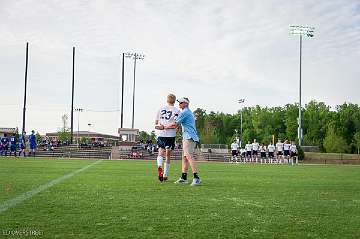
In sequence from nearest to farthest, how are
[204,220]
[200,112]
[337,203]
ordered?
[204,220] < [337,203] < [200,112]

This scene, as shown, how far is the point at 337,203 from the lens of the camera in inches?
281

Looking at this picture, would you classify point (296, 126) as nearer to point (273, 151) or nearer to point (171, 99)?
point (273, 151)

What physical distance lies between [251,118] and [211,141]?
86.4 ft

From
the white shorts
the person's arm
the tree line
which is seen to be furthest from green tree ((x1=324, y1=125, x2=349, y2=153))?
the white shorts

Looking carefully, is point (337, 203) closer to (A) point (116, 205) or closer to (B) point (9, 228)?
(A) point (116, 205)

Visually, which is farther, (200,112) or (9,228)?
(200,112)

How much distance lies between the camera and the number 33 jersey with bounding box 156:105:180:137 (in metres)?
11.3

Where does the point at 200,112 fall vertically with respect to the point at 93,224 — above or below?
above

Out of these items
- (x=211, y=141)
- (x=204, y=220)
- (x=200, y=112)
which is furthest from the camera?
(x=200, y=112)

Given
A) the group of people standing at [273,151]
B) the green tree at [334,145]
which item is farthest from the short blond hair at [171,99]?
the green tree at [334,145]

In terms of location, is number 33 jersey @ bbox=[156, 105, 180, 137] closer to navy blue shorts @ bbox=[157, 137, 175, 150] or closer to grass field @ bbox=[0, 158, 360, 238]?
navy blue shorts @ bbox=[157, 137, 175, 150]

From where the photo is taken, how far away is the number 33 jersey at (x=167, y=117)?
1130 centimetres

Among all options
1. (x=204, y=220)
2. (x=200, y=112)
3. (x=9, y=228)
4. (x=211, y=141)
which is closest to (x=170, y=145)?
(x=204, y=220)

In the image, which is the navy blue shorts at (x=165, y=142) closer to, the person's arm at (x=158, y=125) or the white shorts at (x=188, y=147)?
the person's arm at (x=158, y=125)
